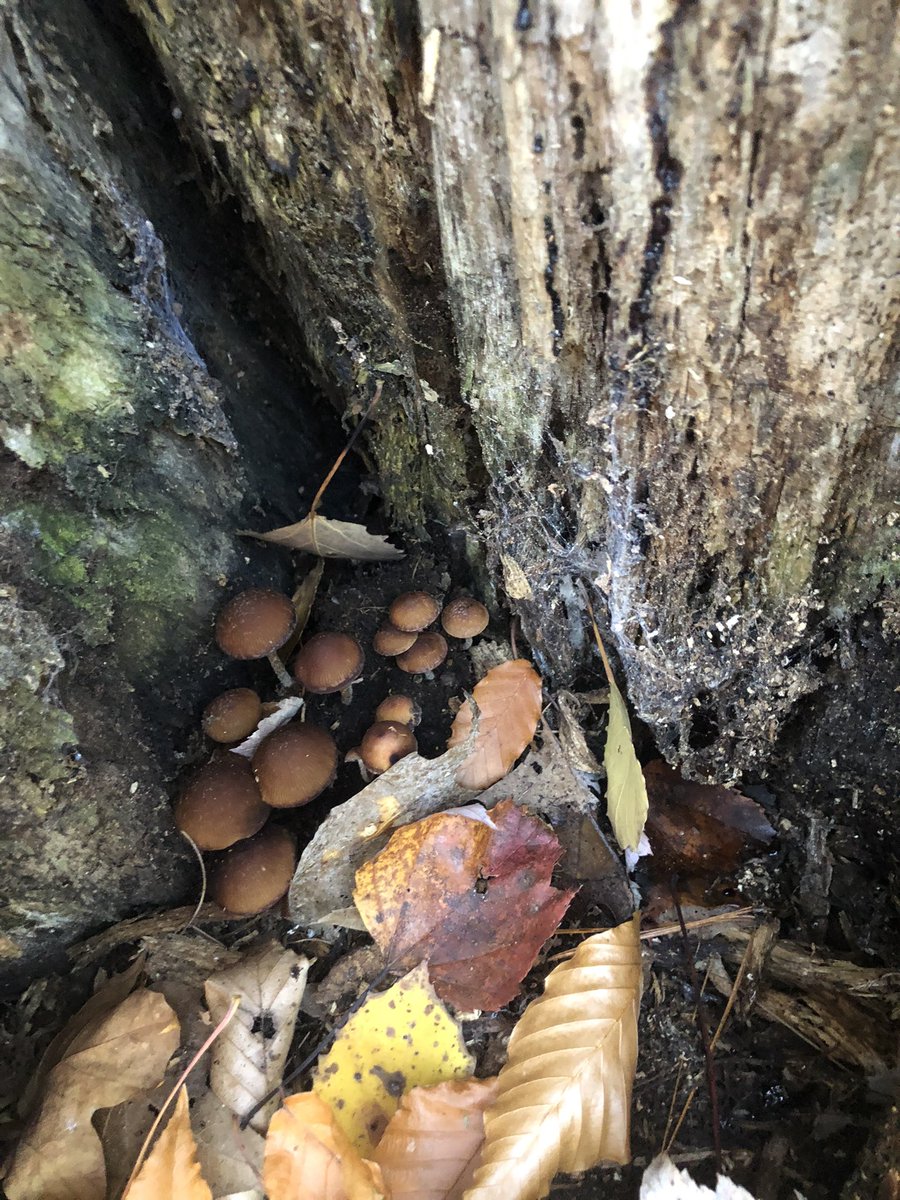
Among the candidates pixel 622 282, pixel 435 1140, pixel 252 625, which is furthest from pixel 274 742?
pixel 622 282

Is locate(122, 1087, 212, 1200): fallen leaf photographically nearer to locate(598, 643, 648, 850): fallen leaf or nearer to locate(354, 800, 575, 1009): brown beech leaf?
locate(354, 800, 575, 1009): brown beech leaf

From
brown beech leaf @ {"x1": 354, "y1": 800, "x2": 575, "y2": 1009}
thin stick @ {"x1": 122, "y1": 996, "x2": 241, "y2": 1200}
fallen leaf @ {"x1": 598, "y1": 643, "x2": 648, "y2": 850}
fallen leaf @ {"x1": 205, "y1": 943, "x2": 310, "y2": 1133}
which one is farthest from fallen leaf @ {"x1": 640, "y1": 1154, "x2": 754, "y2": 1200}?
thin stick @ {"x1": 122, "y1": 996, "x2": 241, "y2": 1200}

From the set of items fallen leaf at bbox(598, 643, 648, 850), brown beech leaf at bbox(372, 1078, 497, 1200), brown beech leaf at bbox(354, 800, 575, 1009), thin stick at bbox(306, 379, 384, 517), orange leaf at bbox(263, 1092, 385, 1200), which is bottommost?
brown beech leaf at bbox(372, 1078, 497, 1200)

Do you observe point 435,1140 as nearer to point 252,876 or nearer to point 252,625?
point 252,876

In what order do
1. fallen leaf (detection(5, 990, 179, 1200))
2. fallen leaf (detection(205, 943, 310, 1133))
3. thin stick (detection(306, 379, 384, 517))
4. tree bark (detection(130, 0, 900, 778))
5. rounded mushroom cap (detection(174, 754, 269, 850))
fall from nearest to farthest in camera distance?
tree bark (detection(130, 0, 900, 778)) < fallen leaf (detection(5, 990, 179, 1200)) < fallen leaf (detection(205, 943, 310, 1133)) < rounded mushroom cap (detection(174, 754, 269, 850)) < thin stick (detection(306, 379, 384, 517))

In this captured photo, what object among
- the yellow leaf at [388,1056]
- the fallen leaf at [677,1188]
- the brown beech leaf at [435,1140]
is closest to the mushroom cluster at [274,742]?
the yellow leaf at [388,1056]

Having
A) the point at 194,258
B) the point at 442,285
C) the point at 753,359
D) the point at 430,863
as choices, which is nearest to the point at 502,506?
the point at 442,285

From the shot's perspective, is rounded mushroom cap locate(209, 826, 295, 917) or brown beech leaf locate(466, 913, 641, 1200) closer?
brown beech leaf locate(466, 913, 641, 1200)
